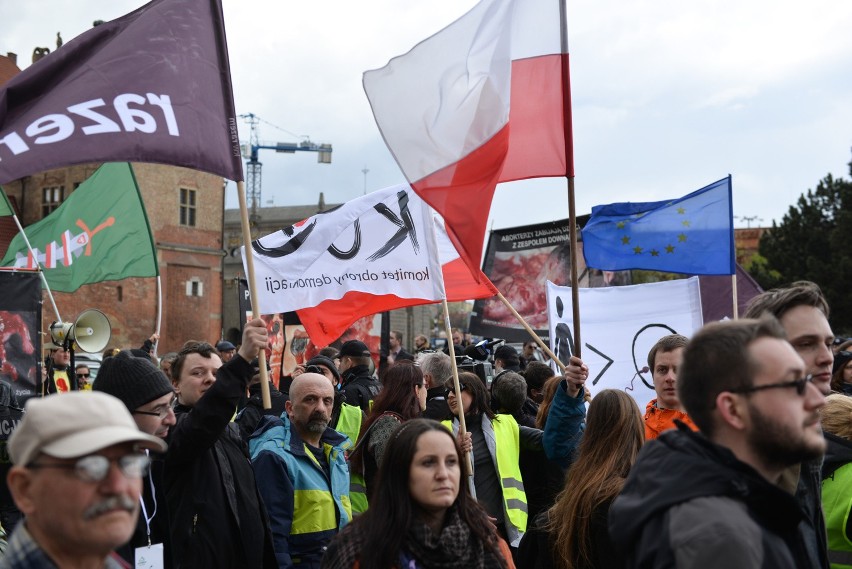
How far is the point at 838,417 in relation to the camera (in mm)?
4426

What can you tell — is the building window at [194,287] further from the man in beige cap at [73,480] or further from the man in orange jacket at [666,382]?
the man in beige cap at [73,480]

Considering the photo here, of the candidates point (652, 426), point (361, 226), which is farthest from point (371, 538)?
point (361, 226)

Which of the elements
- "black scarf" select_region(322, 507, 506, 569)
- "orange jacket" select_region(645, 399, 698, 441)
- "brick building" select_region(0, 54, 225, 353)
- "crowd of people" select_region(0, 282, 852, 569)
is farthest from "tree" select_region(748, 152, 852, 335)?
"black scarf" select_region(322, 507, 506, 569)

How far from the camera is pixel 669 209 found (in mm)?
9367

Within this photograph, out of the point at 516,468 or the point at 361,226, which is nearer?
the point at 516,468

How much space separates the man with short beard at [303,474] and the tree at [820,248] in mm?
41827

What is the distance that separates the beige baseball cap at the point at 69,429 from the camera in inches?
88.2

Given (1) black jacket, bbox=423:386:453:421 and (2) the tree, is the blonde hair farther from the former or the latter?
(2) the tree

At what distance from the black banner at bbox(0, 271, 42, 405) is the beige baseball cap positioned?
27.1 feet

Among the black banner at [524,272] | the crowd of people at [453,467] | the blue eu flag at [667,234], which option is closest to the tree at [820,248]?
the black banner at [524,272]

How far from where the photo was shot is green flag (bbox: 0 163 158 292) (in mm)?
11461

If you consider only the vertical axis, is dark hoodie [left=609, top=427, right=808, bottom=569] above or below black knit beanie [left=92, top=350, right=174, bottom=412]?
below

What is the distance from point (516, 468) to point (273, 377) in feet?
21.3

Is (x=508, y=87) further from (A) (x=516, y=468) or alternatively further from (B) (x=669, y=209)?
(B) (x=669, y=209)
